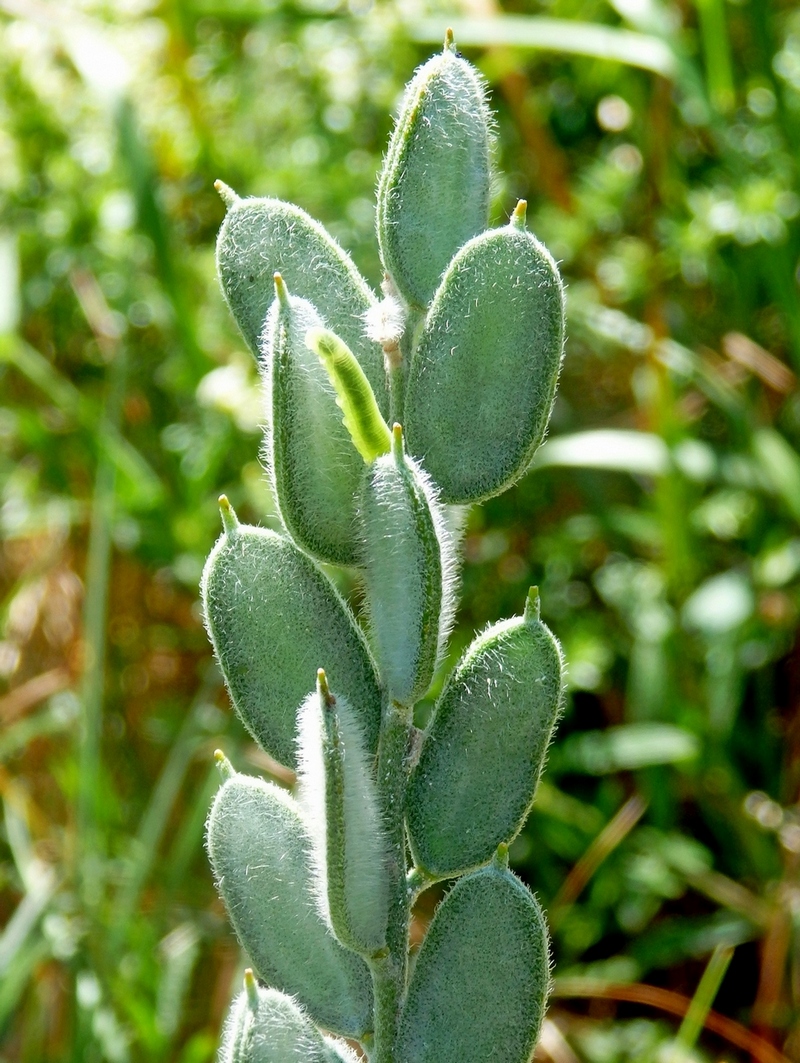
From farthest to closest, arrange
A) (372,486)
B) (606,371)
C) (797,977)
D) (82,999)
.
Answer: (606,371), (797,977), (82,999), (372,486)

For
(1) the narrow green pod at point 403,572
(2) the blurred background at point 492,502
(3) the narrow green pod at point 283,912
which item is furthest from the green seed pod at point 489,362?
(2) the blurred background at point 492,502

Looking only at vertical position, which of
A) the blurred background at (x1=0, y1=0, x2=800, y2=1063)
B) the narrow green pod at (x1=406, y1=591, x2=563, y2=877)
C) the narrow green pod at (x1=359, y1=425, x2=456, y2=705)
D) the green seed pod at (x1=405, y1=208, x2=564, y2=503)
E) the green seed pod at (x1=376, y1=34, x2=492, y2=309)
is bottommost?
the blurred background at (x1=0, y1=0, x2=800, y2=1063)

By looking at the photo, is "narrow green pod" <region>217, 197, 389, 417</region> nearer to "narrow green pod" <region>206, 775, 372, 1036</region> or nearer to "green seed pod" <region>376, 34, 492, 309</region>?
"green seed pod" <region>376, 34, 492, 309</region>

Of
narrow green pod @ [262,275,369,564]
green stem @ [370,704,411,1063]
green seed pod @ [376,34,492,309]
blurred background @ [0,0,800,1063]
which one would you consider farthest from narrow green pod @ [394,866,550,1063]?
blurred background @ [0,0,800,1063]

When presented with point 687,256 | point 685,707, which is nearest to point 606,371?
point 687,256

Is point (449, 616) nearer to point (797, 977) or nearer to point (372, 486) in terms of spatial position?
point (372, 486)

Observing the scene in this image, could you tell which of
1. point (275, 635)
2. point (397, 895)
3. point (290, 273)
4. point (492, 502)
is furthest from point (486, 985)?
point (492, 502)
